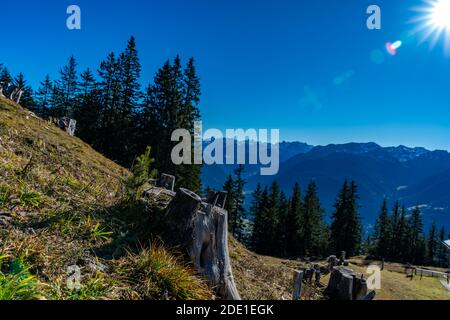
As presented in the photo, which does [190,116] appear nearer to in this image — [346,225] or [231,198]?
[231,198]

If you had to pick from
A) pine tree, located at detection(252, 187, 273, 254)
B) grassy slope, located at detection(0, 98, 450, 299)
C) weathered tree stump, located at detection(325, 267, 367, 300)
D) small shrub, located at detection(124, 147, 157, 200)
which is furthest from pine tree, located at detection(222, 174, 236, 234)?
small shrub, located at detection(124, 147, 157, 200)

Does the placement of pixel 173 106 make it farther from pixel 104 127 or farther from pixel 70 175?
pixel 70 175

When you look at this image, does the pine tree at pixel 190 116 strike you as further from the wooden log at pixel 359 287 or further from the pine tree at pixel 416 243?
the pine tree at pixel 416 243

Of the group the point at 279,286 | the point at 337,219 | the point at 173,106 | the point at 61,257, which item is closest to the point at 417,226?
the point at 337,219

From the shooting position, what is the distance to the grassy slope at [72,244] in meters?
3.82

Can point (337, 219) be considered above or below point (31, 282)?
below

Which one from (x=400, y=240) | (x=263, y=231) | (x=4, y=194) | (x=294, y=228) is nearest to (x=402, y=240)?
(x=400, y=240)

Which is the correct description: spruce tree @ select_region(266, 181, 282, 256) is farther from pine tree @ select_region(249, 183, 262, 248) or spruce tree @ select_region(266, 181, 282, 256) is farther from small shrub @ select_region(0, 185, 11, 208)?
small shrub @ select_region(0, 185, 11, 208)

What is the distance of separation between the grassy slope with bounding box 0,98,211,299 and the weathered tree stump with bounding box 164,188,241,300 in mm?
383

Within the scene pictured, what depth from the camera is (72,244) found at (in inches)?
188

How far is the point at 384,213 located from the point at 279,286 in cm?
9295

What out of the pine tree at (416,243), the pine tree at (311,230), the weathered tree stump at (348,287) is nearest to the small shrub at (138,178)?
the weathered tree stump at (348,287)
